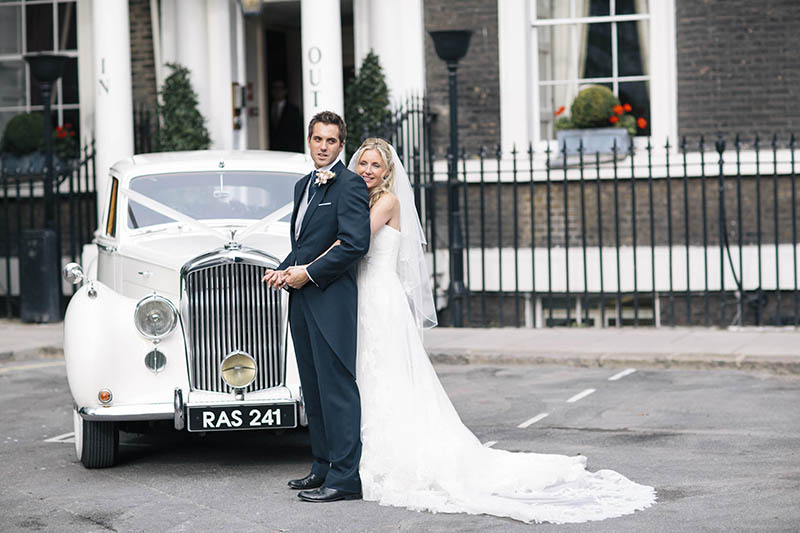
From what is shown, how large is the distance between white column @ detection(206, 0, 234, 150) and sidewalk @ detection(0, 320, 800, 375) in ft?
11.2

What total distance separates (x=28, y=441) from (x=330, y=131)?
3.26m

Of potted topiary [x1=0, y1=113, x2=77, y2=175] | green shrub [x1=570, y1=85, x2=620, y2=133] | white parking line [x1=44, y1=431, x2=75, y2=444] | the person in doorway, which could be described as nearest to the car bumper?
white parking line [x1=44, y1=431, x2=75, y2=444]

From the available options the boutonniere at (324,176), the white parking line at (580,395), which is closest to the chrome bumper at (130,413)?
the boutonniere at (324,176)

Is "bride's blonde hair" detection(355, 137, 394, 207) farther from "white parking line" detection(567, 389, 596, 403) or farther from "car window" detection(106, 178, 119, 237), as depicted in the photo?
"white parking line" detection(567, 389, 596, 403)

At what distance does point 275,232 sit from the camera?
7734 millimetres

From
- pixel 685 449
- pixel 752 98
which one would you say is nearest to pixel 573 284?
pixel 752 98

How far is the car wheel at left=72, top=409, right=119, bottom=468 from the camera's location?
6.95 meters

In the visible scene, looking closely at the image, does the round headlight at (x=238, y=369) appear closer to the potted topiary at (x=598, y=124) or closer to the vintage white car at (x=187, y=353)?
the vintage white car at (x=187, y=353)

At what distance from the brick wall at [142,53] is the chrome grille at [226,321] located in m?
9.39

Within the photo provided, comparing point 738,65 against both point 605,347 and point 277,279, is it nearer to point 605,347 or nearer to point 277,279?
point 605,347

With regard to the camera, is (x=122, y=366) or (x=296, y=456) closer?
(x=122, y=366)

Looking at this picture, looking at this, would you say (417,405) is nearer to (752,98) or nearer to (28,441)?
(28,441)

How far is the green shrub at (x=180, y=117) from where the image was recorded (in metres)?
14.7

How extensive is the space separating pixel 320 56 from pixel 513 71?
7.67 ft
